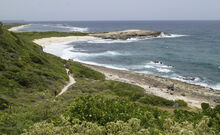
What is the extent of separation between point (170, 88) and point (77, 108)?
24.2m

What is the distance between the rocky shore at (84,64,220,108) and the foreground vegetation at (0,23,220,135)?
13.8 ft

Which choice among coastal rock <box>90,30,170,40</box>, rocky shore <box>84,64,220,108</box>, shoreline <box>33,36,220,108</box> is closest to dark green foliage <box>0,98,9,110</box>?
shoreline <box>33,36,220,108</box>

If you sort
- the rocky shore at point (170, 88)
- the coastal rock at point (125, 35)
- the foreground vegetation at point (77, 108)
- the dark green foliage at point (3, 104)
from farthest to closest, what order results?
1. the coastal rock at point (125, 35)
2. the rocky shore at point (170, 88)
3. the dark green foliage at point (3, 104)
4. the foreground vegetation at point (77, 108)

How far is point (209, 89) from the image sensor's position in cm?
3216

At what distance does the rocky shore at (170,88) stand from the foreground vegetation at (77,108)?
13.8ft

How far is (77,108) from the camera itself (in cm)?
1127

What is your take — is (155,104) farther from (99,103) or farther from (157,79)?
(157,79)

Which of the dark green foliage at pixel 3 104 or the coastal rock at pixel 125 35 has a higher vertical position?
the coastal rock at pixel 125 35

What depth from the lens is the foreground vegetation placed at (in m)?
7.50

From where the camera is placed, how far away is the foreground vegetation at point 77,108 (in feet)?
24.6

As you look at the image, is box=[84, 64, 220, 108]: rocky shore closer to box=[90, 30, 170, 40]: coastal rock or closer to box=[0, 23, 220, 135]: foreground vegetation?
box=[0, 23, 220, 135]: foreground vegetation

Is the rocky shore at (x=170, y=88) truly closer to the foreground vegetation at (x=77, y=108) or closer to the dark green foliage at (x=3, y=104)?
the foreground vegetation at (x=77, y=108)

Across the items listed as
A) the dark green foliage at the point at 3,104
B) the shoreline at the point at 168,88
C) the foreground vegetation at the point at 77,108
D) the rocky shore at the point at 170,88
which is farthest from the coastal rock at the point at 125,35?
the dark green foliage at the point at 3,104

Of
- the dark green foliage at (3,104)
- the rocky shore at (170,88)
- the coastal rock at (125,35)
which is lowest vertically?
the rocky shore at (170,88)
